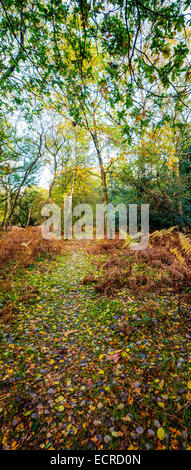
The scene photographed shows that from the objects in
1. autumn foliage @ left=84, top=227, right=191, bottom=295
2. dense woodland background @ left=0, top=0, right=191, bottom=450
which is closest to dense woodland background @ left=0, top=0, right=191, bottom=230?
dense woodland background @ left=0, top=0, right=191, bottom=450

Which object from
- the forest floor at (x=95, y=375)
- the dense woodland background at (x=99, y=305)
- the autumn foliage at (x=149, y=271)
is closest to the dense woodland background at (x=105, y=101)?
Result: the dense woodland background at (x=99, y=305)

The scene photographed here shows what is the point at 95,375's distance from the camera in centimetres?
238

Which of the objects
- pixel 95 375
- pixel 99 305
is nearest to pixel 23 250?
→ pixel 99 305

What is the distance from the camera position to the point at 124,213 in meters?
9.88

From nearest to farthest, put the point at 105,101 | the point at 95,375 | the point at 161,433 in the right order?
the point at 161,433, the point at 95,375, the point at 105,101

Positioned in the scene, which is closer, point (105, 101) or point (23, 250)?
point (105, 101)

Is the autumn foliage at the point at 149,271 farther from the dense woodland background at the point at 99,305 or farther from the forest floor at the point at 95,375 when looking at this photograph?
the forest floor at the point at 95,375

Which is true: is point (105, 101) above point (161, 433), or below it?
above

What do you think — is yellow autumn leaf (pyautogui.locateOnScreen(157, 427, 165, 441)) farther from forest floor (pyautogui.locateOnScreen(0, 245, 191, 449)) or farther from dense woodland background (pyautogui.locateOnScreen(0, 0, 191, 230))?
dense woodland background (pyautogui.locateOnScreen(0, 0, 191, 230))

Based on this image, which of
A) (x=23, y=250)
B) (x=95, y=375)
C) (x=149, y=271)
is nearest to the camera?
(x=95, y=375)

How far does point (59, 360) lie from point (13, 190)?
56.2ft

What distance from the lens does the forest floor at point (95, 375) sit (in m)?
1.73

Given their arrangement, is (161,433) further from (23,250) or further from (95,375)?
(23,250)
